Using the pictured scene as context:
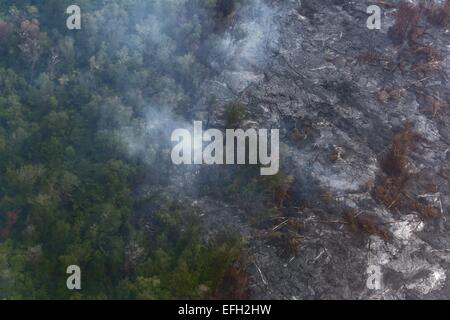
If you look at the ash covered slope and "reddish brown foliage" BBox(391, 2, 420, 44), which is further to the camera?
"reddish brown foliage" BBox(391, 2, 420, 44)


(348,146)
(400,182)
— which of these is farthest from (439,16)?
(400,182)

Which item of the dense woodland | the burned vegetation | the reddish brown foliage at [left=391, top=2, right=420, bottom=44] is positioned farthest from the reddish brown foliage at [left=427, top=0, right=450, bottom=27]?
the dense woodland

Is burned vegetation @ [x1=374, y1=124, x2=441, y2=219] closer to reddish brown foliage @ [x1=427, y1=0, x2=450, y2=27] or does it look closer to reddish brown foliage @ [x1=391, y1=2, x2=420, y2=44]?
reddish brown foliage @ [x1=391, y1=2, x2=420, y2=44]

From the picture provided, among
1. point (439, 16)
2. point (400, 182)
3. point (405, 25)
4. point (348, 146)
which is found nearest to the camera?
point (400, 182)

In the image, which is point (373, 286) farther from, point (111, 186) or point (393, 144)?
point (111, 186)

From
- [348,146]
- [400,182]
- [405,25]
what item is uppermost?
[405,25]

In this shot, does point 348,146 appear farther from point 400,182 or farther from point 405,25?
point 405,25
